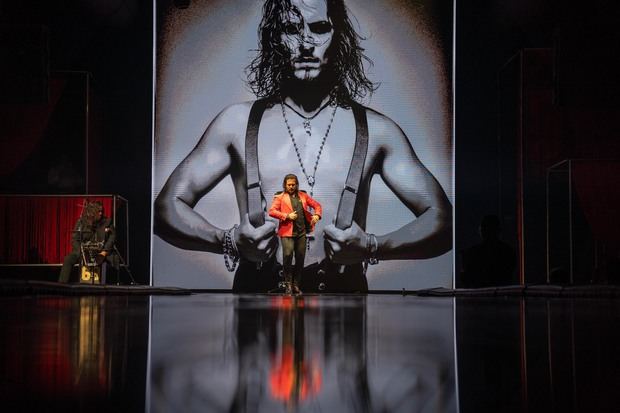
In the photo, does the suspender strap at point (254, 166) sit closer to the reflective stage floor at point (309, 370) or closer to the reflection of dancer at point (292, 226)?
the reflection of dancer at point (292, 226)

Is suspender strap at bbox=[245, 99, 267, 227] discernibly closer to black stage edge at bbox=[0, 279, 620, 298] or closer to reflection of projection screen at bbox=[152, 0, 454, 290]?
reflection of projection screen at bbox=[152, 0, 454, 290]

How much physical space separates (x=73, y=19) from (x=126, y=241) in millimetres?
2592

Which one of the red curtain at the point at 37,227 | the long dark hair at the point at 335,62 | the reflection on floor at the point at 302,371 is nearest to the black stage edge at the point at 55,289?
the red curtain at the point at 37,227

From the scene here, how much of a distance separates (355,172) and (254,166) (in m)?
1.12

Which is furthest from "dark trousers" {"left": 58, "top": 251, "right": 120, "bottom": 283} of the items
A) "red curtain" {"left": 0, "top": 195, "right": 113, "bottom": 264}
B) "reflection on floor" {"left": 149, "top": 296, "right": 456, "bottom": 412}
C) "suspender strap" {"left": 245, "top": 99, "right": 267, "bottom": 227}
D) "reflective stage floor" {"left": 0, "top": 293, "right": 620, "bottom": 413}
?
"reflection on floor" {"left": 149, "top": 296, "right": 456, "bottom": 412}

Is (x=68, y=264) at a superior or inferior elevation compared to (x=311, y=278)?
superior

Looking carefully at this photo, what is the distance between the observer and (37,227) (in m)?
8.12

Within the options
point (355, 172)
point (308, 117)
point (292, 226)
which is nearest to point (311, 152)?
point (308, 117)

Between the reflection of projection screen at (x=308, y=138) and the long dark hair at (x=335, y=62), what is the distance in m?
0.04

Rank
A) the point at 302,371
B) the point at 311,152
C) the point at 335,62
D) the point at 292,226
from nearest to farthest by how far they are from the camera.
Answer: the point at 302,371 < the point at 292,226 < the point at 311,152 < the point at 335,62

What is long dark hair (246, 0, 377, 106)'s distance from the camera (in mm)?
8609
